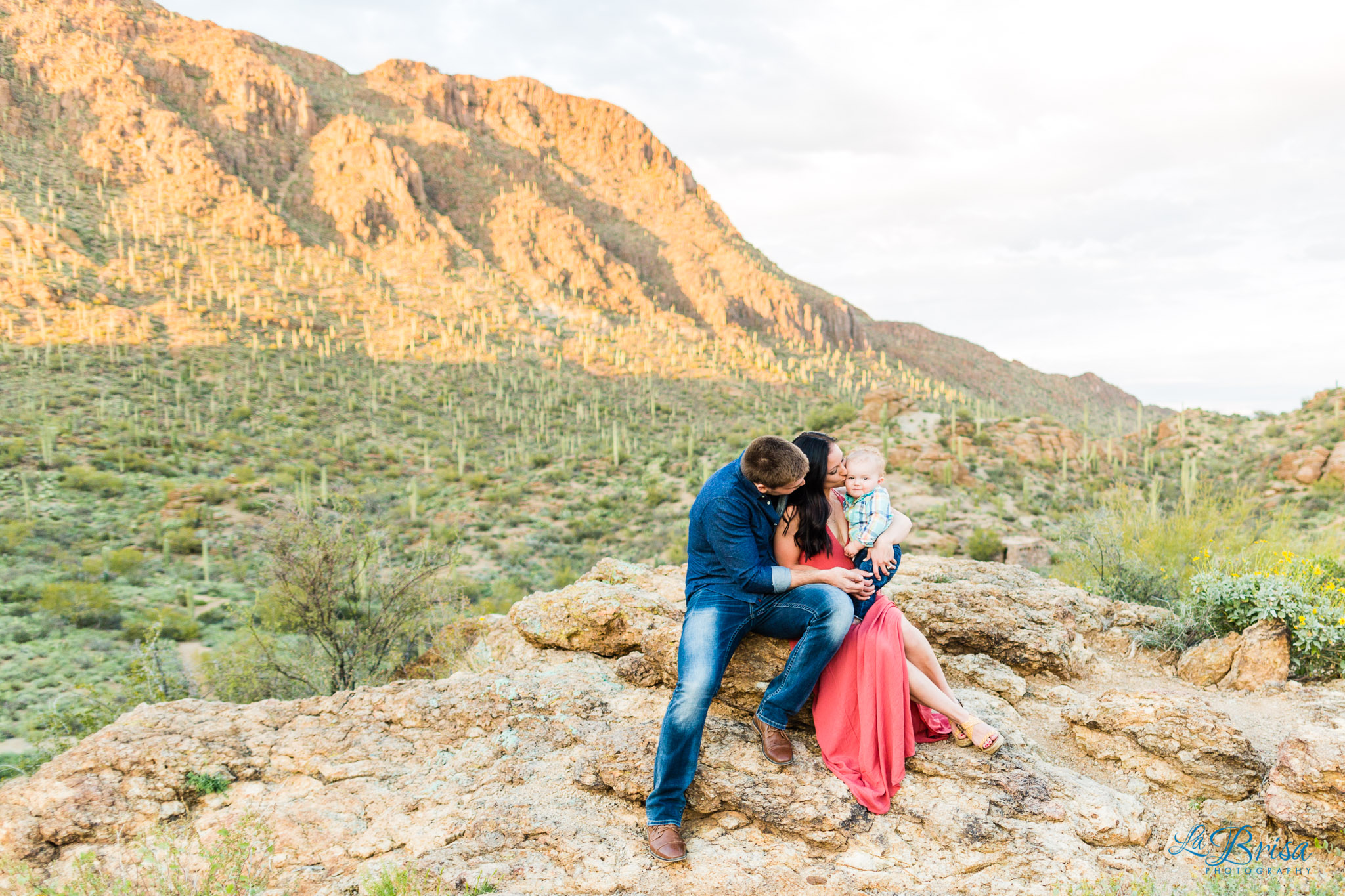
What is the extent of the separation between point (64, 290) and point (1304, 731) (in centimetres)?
3994

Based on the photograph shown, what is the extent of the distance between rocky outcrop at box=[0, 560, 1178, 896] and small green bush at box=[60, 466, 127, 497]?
2034cm

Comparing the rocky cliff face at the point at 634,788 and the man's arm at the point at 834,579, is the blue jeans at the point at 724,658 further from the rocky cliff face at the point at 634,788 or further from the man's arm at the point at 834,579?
the rocky cliff face at the point at 634,788

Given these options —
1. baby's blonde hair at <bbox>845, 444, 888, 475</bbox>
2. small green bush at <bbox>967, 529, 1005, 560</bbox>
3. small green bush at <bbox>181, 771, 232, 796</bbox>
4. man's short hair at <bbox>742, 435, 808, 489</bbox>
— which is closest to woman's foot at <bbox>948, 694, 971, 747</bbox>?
baby's blonde hair at <bbox>845, 444, 888, 475</bbox>

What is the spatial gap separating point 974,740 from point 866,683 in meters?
0.69

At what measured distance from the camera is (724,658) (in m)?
3.38

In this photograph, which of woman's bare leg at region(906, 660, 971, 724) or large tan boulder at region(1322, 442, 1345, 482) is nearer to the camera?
woman's bare leg at region(906, 660, 971, 724)

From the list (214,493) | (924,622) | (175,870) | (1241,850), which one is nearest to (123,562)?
(214,493)

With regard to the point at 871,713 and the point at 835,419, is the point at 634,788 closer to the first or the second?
the point at 871,713

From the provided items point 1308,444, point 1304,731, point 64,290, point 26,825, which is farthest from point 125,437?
point 1308,444

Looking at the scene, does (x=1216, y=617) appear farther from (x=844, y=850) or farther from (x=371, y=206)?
(x=371, y=206)

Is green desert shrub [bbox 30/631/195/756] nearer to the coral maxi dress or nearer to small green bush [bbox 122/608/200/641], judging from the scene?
small green bush [bbox 122/608/200/641]

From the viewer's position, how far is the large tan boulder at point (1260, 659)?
4.74 m

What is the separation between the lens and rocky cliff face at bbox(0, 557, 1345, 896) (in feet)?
10.1

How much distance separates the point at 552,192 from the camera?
186 feet
